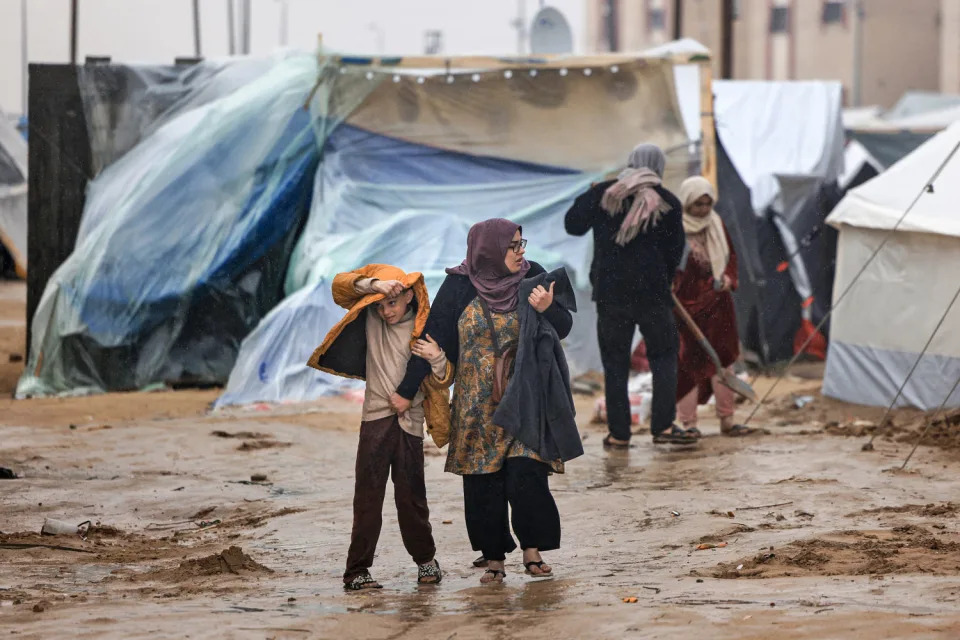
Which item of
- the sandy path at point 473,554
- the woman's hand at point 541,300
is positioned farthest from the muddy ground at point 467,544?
the woman's hand at point 541,300

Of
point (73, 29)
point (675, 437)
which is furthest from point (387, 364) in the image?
point (73, 29)

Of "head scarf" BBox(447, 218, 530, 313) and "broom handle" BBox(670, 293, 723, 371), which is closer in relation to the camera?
"head scarf" BBox(447, 218, 530, 313)

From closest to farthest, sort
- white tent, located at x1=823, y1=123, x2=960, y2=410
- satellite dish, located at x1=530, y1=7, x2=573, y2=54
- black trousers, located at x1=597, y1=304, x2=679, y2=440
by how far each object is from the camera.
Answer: black trousers, located at x1=597, y1=304, x2=679, y2=440, white tent, located at x1=823, y1=123, x2=960, y2=410, satellite dish, located at x1=530, y1=7, x2=573, y2=54

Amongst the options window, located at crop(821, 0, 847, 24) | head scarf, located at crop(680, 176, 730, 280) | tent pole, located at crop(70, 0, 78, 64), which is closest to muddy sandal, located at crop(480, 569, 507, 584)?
head scarf, located at crop(680, 176, 730, 280)

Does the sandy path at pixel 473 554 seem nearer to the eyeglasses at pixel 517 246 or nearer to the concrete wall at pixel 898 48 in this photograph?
the eyeglasses at pixel 517 246

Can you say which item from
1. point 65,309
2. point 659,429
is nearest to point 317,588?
point 659,429

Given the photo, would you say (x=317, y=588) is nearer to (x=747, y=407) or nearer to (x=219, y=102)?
(x=747, y=407)

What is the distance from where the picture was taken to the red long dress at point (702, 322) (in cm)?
834

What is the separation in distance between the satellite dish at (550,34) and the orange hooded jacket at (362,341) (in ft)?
29.2

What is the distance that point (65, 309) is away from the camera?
38.0ft

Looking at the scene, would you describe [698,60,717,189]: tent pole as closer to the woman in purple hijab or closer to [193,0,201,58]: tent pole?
the woman in purple hijab

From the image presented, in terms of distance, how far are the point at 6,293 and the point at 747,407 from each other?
1542 cm

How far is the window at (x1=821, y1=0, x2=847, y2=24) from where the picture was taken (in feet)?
141

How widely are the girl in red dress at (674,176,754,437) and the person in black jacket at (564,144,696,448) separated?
576 millimetres
